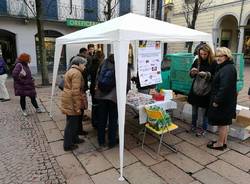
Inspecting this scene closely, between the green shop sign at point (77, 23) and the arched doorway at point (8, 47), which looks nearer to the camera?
the green shop sign at point (77, 23)

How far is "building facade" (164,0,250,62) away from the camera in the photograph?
16000mm

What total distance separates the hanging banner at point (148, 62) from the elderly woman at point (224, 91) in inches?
44.2

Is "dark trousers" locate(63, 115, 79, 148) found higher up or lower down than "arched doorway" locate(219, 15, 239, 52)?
lower down

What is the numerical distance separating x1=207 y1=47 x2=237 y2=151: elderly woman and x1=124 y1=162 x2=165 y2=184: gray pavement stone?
52.9 inches

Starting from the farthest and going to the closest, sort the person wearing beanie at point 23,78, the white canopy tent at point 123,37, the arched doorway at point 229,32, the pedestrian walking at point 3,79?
the arched doorway at point 229,32 → the pedestrian walking at point 3,79 → the person wearing beanie at point 23,78 → the white canopy tent at point 123,37

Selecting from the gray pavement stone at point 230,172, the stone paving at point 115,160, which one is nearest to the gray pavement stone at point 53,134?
the stone paving at point 115,160

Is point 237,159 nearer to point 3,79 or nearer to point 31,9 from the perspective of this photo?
point 3,79

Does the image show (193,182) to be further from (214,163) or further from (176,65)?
(176,65)

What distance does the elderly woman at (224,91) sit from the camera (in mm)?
3402

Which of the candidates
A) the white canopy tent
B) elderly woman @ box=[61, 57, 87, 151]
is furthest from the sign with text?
elderly woman @ box=[61, 57, 87, 151]

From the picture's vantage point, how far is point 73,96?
11.8ft

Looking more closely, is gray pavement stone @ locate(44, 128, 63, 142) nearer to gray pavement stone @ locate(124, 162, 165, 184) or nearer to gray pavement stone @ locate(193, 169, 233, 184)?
gray pavement stone @ locate(124, 162, 165, 184)

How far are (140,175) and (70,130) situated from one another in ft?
4.60

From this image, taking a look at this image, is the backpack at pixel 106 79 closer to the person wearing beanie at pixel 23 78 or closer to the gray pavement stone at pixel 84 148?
the gray pavement stone at pixel 84 148
